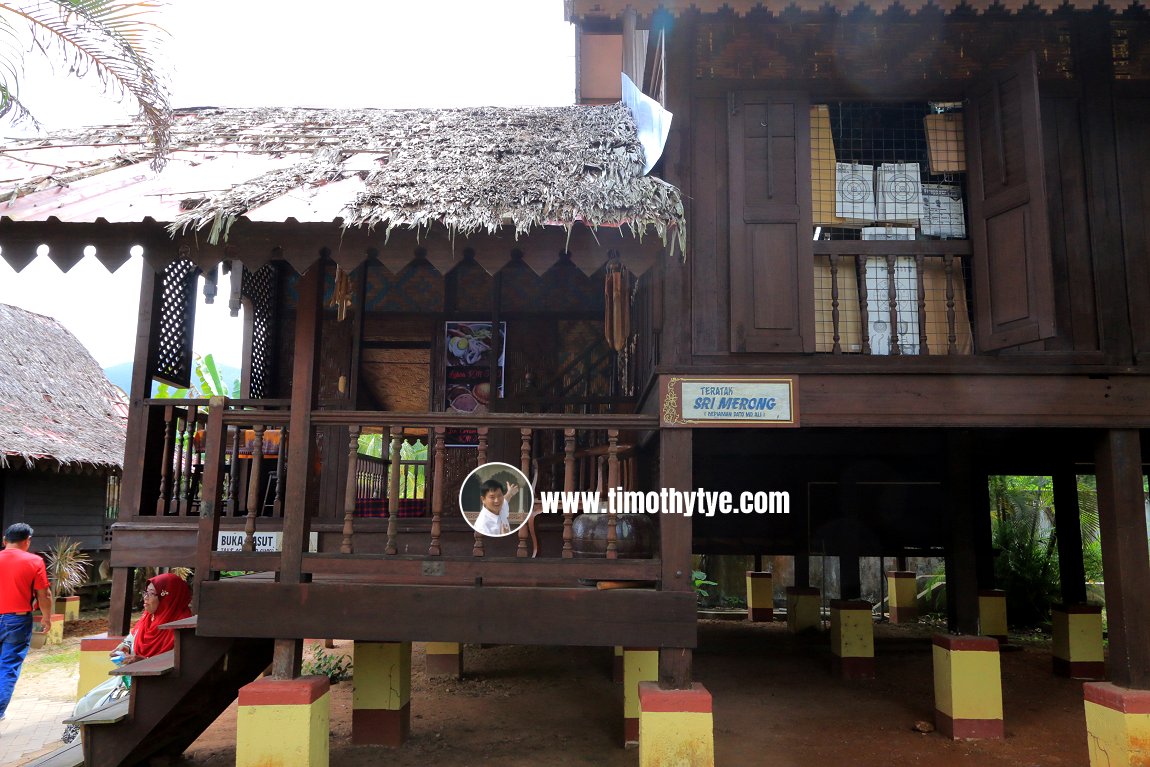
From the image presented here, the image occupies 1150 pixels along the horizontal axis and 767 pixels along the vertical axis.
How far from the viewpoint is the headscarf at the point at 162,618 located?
623 cm

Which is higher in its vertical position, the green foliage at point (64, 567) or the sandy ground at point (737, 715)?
the green foliage at point (64, 567)

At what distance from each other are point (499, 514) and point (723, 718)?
3.92 metres

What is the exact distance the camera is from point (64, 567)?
46.8ft

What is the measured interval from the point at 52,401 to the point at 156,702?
43.3 feet

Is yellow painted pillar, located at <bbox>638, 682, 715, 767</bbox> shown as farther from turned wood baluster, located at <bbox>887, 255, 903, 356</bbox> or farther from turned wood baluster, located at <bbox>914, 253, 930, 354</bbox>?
turned wood baluster, located at <bbox>914, 253, 930, 354</bbox>

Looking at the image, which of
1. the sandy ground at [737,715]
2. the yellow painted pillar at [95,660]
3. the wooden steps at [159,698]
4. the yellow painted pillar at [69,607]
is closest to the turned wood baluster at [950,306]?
the sandy ground at [737,715]

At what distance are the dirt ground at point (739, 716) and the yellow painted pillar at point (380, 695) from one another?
162 mm

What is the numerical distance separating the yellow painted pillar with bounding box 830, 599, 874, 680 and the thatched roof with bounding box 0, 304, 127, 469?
42.1 ft

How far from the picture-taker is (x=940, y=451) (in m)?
8.28

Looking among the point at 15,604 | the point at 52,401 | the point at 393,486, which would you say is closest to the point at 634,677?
the point at 393,486

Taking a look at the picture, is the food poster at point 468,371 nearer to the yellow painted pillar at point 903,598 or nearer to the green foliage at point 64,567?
the green foliage at point 64,567

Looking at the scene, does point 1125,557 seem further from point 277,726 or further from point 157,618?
point 157,618

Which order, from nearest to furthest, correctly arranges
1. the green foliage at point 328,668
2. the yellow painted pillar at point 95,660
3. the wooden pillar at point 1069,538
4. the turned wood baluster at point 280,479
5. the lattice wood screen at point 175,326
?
the yellow painted pillar at point 95,660 < the turned wood baluster at point 280,479 < the lattice wood screen at point 175,326 < the green foliage at point 328,668 < the wooden pillar at point 1069,538

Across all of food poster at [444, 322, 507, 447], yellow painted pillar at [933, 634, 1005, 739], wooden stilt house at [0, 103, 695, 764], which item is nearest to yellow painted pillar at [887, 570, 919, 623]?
yellow painted pillar at [933, 634, 1005, 739]
